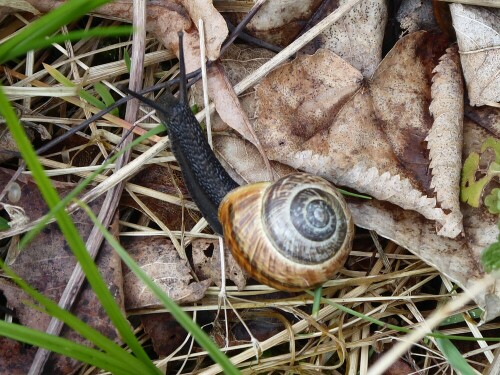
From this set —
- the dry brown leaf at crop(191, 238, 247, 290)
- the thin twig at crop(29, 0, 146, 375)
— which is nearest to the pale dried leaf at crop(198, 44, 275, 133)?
the thin twig at crop(29, 0, 146, 375)

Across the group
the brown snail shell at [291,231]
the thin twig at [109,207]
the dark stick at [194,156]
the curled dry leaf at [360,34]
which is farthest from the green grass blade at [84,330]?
the curled dry leaf at [360,34]

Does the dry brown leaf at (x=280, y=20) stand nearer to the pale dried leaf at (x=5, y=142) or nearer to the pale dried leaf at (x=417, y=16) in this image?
the pale dried leaf at (x=417, y=16)

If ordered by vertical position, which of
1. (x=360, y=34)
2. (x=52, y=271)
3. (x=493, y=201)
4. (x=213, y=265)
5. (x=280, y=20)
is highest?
(x=280, y=20)

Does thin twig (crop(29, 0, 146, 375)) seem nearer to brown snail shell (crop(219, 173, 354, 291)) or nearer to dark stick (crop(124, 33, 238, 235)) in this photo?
dark stick (crop(124, 33, 238, 235))

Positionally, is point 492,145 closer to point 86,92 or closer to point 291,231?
point 291,231

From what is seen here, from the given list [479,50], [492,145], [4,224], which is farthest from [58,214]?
[479,50]

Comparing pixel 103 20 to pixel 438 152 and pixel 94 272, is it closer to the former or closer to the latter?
pixel 94 272

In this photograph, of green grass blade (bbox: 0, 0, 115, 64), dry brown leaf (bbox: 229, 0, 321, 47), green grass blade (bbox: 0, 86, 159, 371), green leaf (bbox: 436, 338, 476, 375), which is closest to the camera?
green grass blade (bbox: 0, 86, 159, 371)
